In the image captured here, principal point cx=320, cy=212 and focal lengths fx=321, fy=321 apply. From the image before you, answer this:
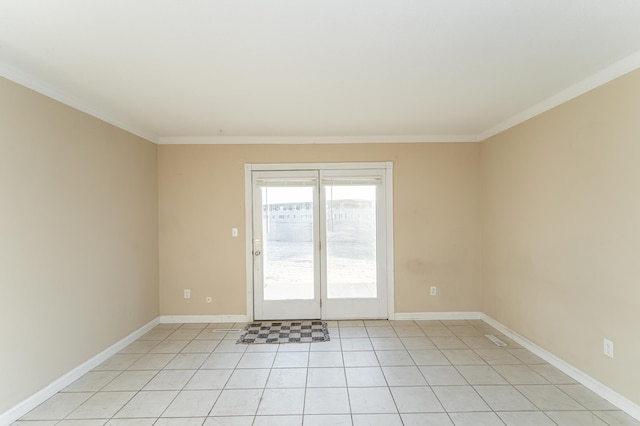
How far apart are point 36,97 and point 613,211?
4.35m

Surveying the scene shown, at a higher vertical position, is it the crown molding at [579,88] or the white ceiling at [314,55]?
the white ceiling at [314,55]

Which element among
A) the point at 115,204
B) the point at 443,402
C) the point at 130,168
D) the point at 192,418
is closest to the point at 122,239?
the point at 115,204

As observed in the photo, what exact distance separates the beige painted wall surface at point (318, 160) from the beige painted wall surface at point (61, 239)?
51cm

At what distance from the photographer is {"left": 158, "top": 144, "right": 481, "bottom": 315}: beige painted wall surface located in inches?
165

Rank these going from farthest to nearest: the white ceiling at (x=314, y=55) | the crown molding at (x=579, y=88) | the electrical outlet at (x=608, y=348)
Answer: the electrical outlet at (x=608, y=348) → the crown molding at (x=579, y=88) → the white ceiling at (x=314, y=55)

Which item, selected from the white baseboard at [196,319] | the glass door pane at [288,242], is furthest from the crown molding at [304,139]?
the white baseboard at [196,319]

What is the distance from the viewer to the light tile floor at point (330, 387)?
88.0 inches

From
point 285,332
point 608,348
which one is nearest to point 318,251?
point 285,332

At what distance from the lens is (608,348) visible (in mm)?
2391

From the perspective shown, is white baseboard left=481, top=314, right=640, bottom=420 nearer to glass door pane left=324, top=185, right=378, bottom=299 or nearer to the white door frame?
the white door frame

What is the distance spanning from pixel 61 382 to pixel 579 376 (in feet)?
13.9

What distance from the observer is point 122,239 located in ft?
11.3

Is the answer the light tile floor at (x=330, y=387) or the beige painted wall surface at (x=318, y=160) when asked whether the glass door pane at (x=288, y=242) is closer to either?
the beige painted wall surface at (x=318, y=160)

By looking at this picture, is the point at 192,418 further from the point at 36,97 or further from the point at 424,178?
the point at 424,178
